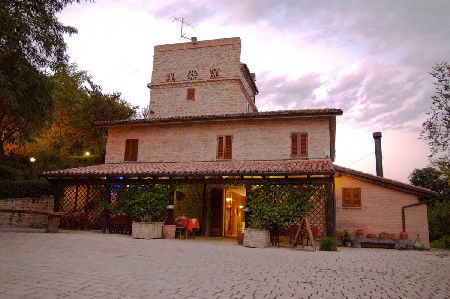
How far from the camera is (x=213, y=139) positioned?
57.9 feet

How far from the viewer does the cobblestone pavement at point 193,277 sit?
4.71m

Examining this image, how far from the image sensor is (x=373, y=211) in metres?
15.4

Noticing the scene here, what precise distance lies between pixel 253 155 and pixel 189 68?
35.5 ft

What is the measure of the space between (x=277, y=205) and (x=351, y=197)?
14.8ft

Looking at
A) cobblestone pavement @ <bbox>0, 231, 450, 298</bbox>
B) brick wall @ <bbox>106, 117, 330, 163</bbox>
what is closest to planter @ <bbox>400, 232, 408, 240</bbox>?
brick wall @ <bbox>106, 117, 330, 163</bbox>

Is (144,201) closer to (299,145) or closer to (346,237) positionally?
(299,145)

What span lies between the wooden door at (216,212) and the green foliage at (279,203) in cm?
430

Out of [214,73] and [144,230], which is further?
[214,73]

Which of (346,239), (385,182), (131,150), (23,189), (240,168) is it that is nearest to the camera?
(240,168)

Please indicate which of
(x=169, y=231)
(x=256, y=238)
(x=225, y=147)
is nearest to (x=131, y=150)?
(x=225, y=147)

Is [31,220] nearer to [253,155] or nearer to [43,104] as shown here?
[43,104]

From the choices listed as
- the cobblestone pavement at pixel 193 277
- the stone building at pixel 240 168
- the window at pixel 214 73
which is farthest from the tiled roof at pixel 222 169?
the window at pixel 214 73

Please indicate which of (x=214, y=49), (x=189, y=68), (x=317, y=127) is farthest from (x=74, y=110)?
(x=317, y=127)

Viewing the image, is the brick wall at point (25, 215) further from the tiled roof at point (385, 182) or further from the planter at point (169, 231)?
the tiled roof at point (385, 182)
